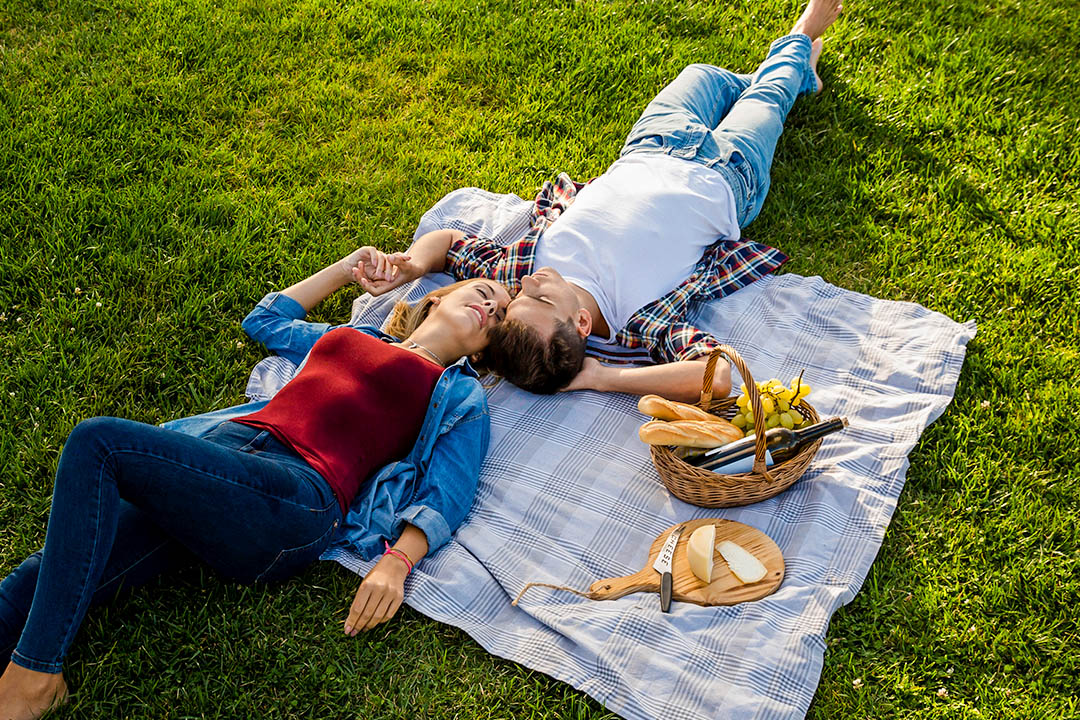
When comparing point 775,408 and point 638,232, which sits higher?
point 638,232

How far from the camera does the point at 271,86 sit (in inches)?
270

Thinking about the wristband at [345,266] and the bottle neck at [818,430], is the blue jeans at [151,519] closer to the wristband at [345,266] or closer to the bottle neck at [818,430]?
the wristband at [345,266]

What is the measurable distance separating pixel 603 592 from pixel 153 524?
6.41 feet

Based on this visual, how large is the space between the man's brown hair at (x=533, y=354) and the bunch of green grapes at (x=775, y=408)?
1.00 meters

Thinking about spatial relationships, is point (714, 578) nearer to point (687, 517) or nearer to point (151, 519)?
point (687, 517)

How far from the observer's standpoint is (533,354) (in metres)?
4.54

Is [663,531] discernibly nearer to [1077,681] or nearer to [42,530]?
[1077,681]

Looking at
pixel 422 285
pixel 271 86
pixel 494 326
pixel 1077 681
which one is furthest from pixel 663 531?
pixel 271 86

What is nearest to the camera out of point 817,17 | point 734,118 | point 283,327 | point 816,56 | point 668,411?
point 668,411

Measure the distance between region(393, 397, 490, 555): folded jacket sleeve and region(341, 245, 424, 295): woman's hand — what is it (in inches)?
45.2

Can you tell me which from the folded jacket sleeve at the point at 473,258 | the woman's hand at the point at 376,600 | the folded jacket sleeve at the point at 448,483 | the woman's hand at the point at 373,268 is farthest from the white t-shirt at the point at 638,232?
the woman's hand at the point at 376,600

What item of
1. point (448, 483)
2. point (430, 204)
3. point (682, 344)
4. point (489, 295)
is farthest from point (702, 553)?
point (430, 204)

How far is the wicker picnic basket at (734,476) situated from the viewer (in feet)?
12.4

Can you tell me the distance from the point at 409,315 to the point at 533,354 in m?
0.74
